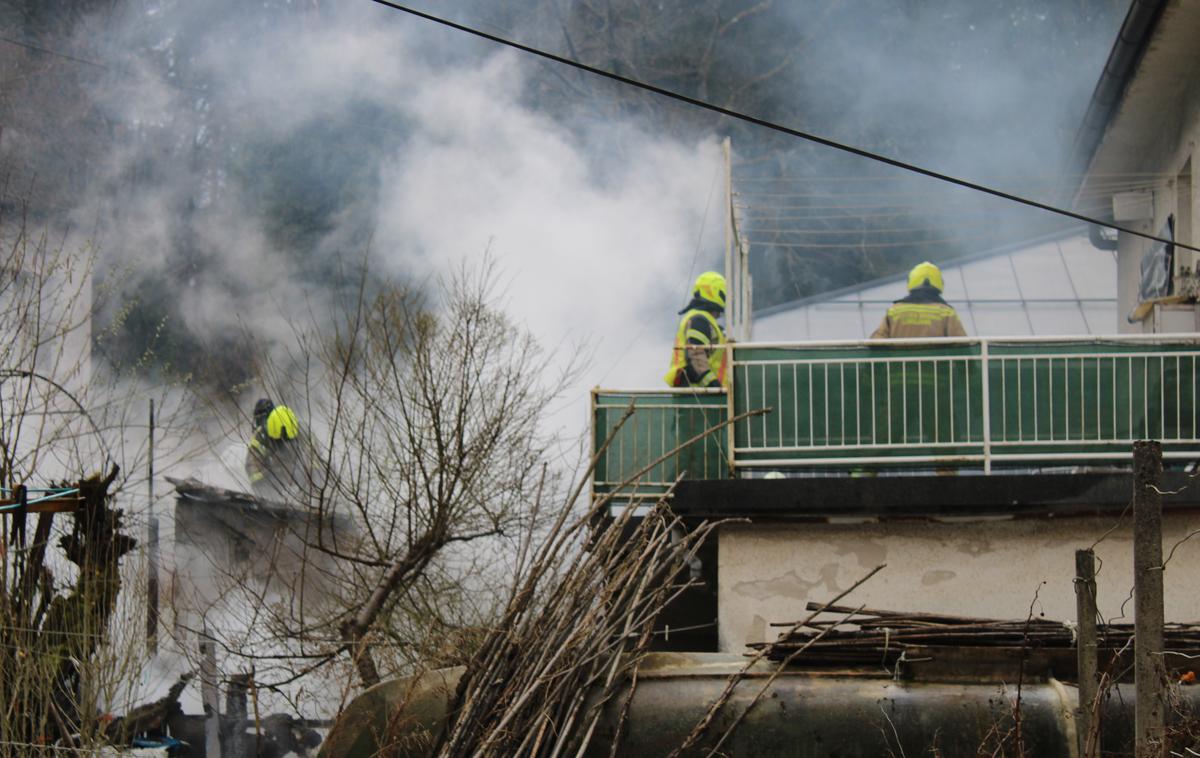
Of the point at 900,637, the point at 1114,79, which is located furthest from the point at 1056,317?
the point at 900,637

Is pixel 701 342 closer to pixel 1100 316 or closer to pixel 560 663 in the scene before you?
pixel 560 663

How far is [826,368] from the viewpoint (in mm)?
9945

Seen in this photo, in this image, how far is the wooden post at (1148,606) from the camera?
16.6 ft

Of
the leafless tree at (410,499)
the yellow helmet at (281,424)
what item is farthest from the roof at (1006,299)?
the yellow helmet at (281,424)

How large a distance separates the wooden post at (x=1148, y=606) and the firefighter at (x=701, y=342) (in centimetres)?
540

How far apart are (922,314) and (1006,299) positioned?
27.2ft

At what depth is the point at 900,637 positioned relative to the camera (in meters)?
7.44

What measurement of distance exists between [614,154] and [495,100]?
285 centimetres

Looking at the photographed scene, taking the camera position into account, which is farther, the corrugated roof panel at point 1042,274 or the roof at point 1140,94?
the corrugated roof panel at point 1042,274

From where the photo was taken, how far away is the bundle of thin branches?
7074 millimetres

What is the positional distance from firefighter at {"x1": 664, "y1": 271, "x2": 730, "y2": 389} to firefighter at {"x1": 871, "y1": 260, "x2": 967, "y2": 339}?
3.97ft

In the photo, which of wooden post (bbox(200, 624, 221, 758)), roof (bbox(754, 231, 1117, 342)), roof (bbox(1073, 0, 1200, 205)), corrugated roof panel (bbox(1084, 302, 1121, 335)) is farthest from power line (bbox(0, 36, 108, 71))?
roof (bbox(1073, 0, 1200, 205))

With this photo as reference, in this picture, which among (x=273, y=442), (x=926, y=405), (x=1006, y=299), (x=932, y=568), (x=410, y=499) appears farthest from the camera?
(x=1006, y=299)

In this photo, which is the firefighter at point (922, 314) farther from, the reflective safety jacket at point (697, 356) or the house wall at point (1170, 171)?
the house wall at point (1170, 171)
